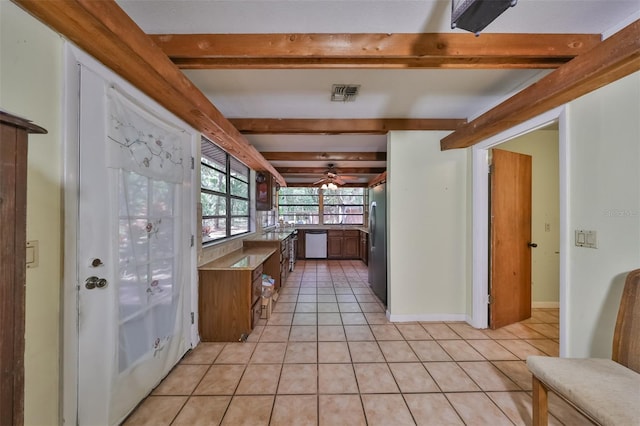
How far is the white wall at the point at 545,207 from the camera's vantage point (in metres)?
3.43

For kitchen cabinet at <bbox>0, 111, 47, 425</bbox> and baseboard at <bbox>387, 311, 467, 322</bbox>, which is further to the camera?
baseboard at <bbox>387, 311, 467, 322</bbox>

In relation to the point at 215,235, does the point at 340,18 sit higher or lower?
higher

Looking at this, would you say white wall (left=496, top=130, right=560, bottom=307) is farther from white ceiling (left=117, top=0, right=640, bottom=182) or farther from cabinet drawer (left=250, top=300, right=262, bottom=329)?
cabinet drawer (left=250, top=300, right=262, bottom=329)

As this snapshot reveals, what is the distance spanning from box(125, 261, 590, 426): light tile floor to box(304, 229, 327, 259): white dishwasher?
3.98m

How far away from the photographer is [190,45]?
156 cm

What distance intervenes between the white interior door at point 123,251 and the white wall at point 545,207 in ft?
13.7

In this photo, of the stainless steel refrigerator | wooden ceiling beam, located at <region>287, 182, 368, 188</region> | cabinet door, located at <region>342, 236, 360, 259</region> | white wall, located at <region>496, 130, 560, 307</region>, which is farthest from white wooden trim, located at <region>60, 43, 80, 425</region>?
wooden ceiling beam, located at <region>287, 182, 368, 188</region>

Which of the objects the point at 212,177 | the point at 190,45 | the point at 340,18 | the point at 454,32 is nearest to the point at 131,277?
the point at 190,45

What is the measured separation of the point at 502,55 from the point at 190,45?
1971 mm

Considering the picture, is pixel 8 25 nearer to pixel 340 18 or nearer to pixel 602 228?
pixel 340 18

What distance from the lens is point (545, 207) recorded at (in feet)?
11.3

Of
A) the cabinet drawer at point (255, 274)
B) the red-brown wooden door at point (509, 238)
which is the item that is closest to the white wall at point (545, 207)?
the red-brown wooden door at point (509, 238)

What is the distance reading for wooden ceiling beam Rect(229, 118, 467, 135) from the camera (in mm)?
2984

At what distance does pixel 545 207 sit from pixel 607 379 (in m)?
2.95
